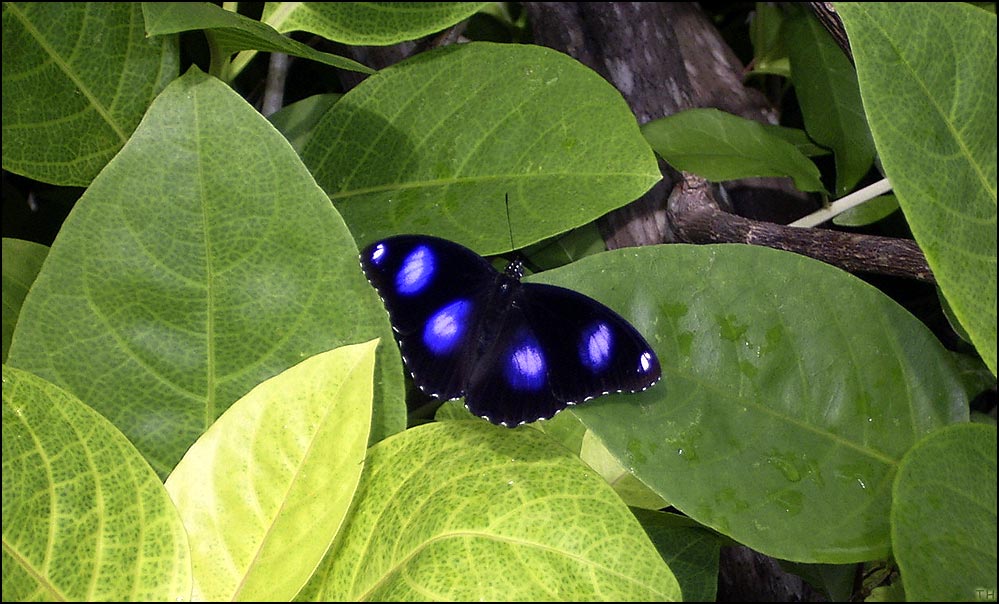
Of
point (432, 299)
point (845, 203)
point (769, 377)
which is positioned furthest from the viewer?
point (845, 203)

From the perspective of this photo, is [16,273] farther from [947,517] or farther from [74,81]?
[947,517]

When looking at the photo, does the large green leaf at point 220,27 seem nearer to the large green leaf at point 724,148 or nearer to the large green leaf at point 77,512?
the large green leaf at point 77,512

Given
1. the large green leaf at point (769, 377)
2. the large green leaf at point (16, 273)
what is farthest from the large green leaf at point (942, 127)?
the large green leaf at point (16, 273)

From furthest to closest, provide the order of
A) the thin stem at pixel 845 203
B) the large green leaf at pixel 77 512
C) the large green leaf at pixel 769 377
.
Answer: the thin stem at pixel 845 203
the large green leaf at pixel 769 377
the large green leaf at pixel 77 512

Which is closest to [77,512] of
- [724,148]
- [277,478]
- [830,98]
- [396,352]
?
[277,478]

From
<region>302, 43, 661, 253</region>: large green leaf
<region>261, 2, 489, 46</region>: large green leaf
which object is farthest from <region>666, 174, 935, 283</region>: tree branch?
<region>261, 2, 489, 46</region>: large green leaf

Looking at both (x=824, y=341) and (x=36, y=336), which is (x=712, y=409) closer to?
(x=824, y=341)

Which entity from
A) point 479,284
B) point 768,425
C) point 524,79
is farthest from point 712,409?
point 524,79
